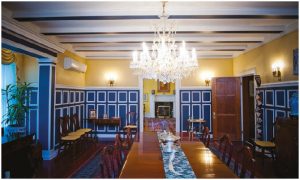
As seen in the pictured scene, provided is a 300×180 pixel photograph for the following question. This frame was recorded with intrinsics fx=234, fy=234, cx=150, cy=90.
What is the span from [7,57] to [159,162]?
3.92 meters

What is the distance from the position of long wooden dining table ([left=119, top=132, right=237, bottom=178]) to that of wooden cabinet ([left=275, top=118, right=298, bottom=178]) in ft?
4.43

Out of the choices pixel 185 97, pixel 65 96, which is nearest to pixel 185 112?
pixel 185 97

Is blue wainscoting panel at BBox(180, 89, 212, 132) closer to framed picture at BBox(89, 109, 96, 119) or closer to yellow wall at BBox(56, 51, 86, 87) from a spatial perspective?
framed picture at BBox(89, 109, 96, 119)

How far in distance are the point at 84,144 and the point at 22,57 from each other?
105 inches

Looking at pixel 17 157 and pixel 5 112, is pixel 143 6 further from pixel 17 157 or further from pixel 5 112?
pixel 5 112

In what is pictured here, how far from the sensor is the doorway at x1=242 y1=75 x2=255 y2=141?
22.1 ft

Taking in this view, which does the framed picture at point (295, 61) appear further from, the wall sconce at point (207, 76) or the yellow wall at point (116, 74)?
the yellow wall at point (116, 74)

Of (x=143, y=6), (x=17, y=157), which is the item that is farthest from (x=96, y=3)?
(x=17, y=157)

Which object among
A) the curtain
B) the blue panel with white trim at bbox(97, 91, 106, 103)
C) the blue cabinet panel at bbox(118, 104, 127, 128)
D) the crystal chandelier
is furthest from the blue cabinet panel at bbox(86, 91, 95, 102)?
the crystal chandelier

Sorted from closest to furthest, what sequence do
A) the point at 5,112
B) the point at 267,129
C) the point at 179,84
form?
the point at 5,112, the point at 267,129, the point at 179,84

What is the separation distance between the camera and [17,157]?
3896mm

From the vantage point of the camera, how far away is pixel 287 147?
3.60 m

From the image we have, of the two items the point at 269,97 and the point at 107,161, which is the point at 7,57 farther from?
the point at 269,97

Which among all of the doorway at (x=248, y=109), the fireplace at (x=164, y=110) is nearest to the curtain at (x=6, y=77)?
the doorway at (x=248, y=109)
